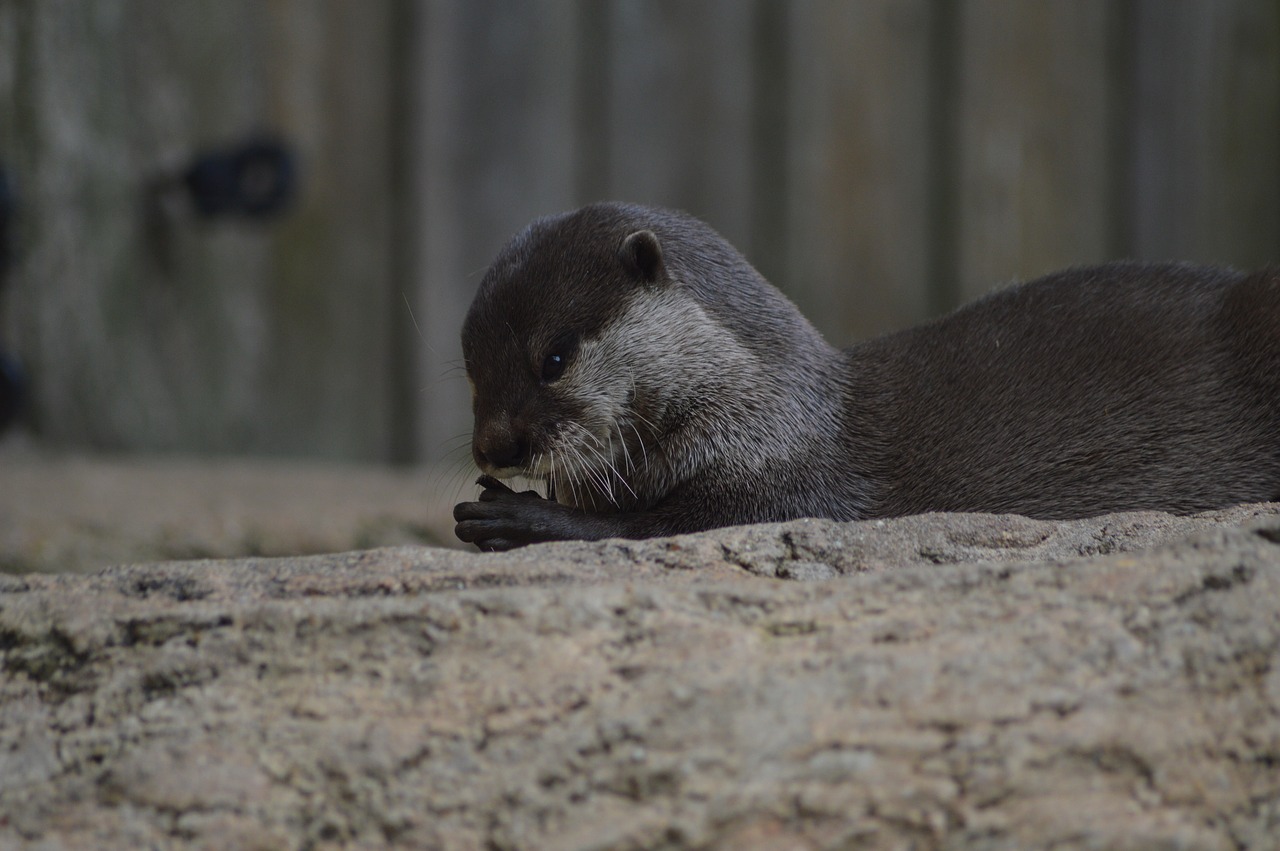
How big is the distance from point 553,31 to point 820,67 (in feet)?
3.65

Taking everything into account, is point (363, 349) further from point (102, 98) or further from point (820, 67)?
point (820, 67)

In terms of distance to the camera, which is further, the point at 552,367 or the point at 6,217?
the point at 6,217

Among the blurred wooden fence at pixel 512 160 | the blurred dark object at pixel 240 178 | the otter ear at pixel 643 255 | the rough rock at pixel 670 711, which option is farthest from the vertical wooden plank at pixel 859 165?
the rough rock at pixel 670 711

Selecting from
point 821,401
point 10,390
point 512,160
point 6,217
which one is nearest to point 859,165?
point 512,160

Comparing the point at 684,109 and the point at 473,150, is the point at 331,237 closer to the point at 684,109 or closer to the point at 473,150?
the point at 473,150

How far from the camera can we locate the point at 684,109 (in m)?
5.89

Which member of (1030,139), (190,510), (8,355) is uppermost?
(1030,139)

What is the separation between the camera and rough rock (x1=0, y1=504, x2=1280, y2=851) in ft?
5.25

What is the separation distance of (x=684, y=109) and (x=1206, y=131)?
90.3 inches

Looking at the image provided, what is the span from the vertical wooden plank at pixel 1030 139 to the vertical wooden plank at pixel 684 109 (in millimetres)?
949

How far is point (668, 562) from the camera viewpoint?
2242 mm

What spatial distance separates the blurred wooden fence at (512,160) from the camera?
498 centimetres

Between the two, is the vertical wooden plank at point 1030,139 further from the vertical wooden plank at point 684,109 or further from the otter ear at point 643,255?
the otter ear at point 643,255

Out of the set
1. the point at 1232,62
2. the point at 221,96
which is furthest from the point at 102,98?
the point at 1232,62
